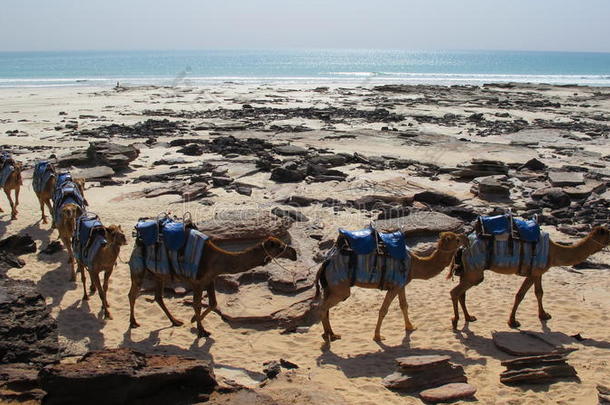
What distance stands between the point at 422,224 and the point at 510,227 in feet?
11.9

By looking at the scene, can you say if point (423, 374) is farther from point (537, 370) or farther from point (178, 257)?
point (178, 257)

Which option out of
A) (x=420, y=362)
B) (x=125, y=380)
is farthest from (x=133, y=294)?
(x=420, y=362)

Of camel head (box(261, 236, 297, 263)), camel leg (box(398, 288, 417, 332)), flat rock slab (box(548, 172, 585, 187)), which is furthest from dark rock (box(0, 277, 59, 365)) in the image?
flat rock slab (box(548, 172, 585, 187))

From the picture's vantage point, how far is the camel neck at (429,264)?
8.84 metres

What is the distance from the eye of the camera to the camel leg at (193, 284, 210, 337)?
8812 millimetres

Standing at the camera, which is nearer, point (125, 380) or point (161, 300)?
point (125, 380)

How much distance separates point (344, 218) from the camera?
14820mm

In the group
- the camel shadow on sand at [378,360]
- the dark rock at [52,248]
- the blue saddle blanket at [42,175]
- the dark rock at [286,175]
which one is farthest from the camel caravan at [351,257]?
the dark rock at [286,175]

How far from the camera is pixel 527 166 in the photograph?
2127 cm

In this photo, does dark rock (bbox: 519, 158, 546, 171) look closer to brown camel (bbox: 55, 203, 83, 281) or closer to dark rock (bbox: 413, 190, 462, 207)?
dark rock (bbox: 413, 190, 462, 207)

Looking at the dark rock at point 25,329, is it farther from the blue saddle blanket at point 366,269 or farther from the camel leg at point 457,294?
the camel leg at point 457,294

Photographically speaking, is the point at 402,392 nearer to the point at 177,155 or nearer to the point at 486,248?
the point at 486,248

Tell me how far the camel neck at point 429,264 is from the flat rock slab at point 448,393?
6.86 ft

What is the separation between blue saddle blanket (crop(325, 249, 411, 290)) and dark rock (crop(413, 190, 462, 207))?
7.85 metres
